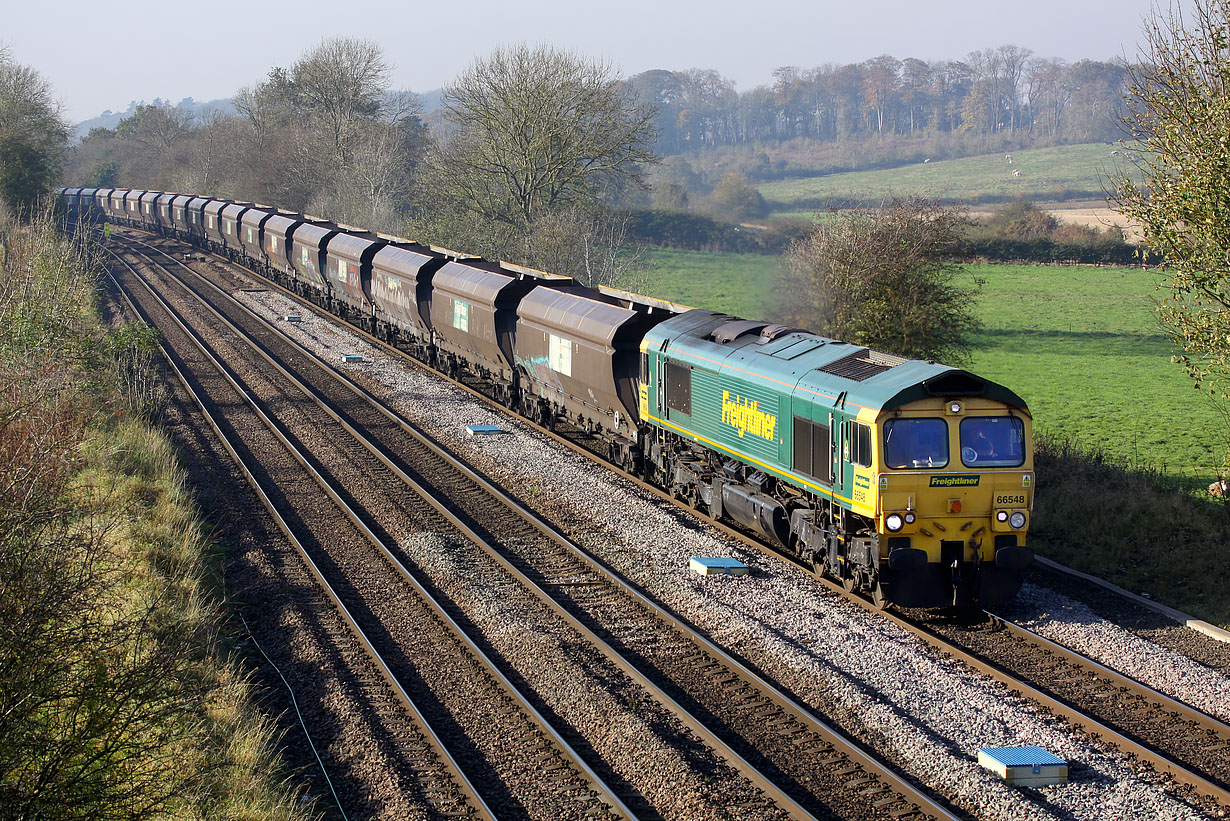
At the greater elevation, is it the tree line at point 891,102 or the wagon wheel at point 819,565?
the tree line at point 891,102

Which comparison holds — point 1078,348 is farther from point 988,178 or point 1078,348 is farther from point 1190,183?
point 988,178

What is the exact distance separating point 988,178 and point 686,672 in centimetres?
6897

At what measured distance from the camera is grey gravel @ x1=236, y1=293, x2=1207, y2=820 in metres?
8.80

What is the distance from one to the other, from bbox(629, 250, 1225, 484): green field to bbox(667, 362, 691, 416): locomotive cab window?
7450 mm

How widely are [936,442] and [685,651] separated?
404 centimetres

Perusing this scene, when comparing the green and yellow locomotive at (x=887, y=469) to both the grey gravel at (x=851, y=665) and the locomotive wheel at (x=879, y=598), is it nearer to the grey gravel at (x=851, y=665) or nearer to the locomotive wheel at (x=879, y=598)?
the locomotive wheel at (x=879, y=598)

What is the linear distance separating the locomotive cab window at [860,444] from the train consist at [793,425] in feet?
0.06

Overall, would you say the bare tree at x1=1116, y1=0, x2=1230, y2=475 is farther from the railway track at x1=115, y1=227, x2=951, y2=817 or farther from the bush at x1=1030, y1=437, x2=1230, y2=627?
the railway track at x1=115, y1=227, x2=951, y2=817

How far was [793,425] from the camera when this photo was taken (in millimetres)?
13789

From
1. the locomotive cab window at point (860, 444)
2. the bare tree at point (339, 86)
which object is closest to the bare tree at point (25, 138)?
the bare tree at point (339, 86)

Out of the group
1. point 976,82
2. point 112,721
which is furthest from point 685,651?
point 976,82

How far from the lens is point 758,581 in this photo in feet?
46.0

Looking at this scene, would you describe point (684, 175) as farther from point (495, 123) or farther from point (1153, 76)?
point (1153, 76)

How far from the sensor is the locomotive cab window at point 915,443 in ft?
39.8
